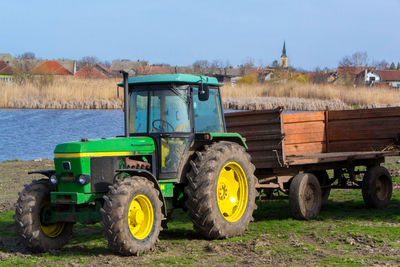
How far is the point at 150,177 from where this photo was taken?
A: 7148 millimetres

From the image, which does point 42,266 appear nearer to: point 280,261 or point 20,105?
point 280,261

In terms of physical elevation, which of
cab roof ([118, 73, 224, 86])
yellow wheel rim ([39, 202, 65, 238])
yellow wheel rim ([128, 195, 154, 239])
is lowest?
yellow wheel rim ([39, 202, 65, 238])

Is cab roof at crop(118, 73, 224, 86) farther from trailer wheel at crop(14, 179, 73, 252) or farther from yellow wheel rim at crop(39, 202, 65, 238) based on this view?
yellow wheel rim at crop(39, 202, 65, 238)

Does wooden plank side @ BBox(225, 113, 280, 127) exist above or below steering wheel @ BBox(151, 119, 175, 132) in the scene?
above

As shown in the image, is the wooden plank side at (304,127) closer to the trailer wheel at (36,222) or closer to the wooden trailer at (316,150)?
the wooden trailer at (316,150)

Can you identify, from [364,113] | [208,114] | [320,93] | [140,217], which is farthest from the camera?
[320,93]

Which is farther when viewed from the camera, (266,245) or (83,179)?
(266,245)

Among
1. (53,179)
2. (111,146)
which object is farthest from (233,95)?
(53,179)

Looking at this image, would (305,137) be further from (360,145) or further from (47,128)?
(47,128)

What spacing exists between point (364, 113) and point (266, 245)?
15.4 ft

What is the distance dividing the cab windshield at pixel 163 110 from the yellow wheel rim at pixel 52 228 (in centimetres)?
157

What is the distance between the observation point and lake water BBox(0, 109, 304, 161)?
75.0 feet

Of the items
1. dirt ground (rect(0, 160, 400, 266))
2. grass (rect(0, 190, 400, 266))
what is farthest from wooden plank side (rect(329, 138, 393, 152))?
grass (rect(0, 190, 400, 266))

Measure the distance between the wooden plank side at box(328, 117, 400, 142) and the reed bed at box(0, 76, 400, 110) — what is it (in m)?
18.6
